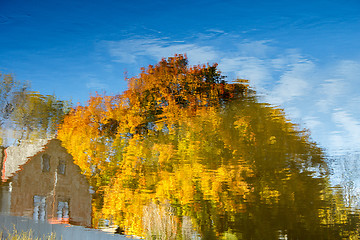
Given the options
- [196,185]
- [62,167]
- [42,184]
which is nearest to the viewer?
[42,184]

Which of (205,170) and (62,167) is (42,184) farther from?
(205,170)


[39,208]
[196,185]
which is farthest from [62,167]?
[196,185]

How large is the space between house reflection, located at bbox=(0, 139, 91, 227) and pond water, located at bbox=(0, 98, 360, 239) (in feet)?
0.04

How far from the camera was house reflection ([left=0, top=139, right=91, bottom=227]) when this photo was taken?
437 cm

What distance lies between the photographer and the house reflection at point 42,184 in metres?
4.37

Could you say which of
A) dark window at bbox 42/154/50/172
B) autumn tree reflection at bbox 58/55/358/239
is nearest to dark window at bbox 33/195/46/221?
dark window at bbox 42/154/50/172

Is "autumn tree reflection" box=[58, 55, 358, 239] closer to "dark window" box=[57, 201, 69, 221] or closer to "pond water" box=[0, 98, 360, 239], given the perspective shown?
"pond water" box=[0, 98, 360, 239]

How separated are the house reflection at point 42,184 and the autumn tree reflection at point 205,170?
0.60ft

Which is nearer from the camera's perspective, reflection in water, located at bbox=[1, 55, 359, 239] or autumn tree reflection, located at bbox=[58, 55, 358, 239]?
reflection in water, located at bbox=[1, 55, 359, 239]

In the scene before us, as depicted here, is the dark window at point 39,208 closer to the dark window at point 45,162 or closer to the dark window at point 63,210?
the dark window at point 63,210

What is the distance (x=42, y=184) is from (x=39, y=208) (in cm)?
35

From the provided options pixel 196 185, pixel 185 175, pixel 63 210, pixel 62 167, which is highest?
pixel 62 167

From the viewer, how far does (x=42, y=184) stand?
14.3ft

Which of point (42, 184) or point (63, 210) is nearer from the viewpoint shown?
point (42, 184)
